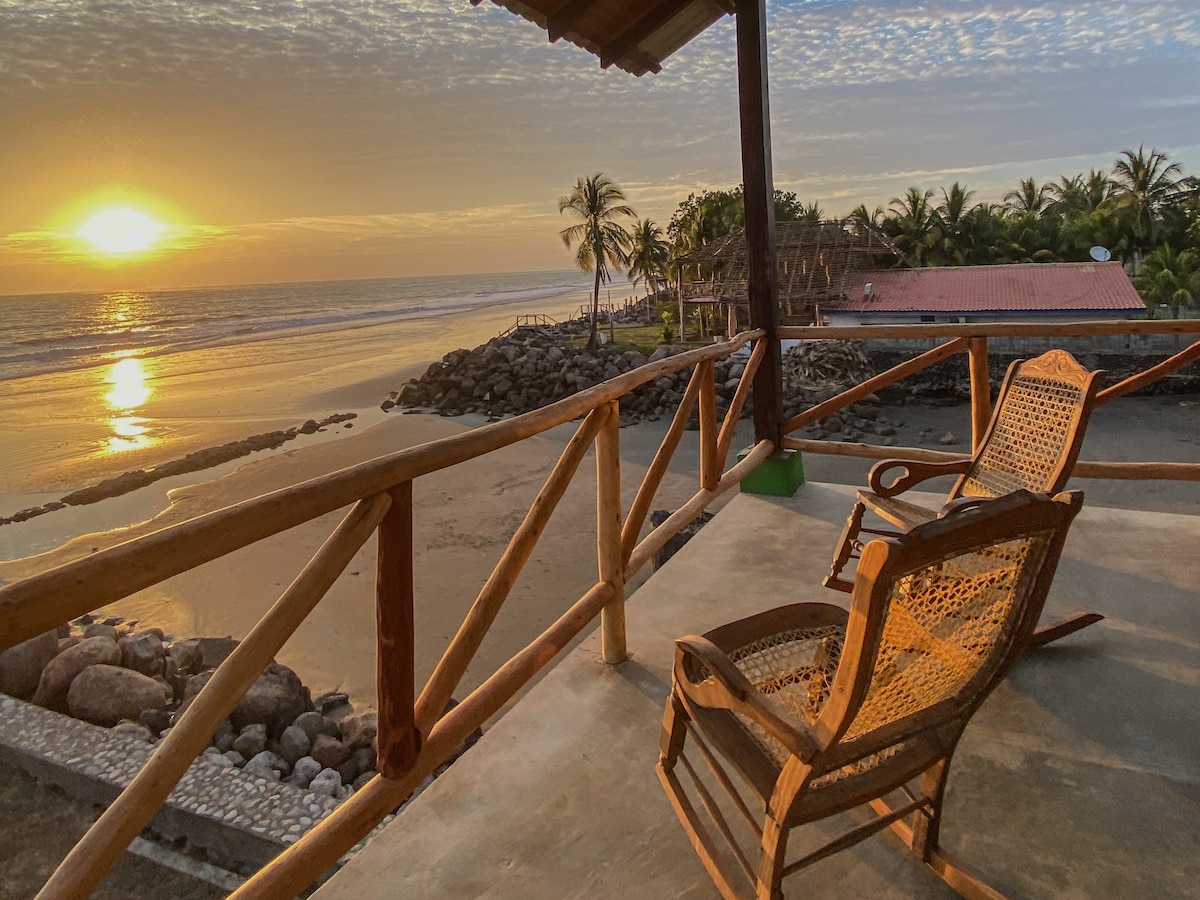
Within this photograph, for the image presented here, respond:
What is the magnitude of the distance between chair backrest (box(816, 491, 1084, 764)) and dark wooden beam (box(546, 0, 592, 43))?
9.10 feet

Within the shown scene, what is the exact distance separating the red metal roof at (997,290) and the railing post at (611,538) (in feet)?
72.4

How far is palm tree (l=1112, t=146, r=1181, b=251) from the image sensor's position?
90.4 feet

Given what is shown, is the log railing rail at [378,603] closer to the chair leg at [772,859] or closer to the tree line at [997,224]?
the chair leg at [772,859]

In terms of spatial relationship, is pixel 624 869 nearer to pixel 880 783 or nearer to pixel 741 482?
pixel 880 783

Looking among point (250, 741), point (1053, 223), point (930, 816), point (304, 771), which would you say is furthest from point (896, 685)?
point (1053, 223)

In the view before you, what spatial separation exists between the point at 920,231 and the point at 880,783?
1237 inches

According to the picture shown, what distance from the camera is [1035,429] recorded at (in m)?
2.48

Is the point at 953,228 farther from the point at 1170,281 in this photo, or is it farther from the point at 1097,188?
the point at 1170,281

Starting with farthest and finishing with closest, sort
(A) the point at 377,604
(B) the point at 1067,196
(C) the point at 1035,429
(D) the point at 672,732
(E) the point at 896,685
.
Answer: (B) the point at 1067,196 < (C) the point at 1035,429 < (D) the point at 672,732 < (A) the point at 377,604 < (E) the point at 896,685

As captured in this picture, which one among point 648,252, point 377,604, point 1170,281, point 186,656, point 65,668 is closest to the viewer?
point 377,604

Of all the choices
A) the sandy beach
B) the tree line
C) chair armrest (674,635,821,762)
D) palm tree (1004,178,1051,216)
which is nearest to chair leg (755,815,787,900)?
chair armrest (674,635,821,762)

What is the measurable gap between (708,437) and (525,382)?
55.6 ft

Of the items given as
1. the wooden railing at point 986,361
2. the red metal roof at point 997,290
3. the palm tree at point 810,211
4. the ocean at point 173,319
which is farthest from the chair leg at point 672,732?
the palm tree at point 810,211

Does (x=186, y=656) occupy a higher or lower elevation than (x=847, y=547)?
lower
